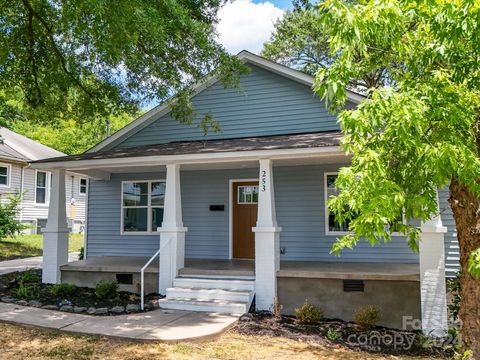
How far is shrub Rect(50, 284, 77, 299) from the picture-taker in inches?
333

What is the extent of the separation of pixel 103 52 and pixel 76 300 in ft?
17.1

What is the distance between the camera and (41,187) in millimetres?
23188

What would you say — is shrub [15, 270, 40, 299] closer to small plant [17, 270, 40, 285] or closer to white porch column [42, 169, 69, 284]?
small plant [17, 270, 40, 285]

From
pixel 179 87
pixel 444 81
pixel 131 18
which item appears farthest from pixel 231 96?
pixel 444 81

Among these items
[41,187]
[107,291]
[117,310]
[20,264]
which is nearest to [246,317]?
[117,310]

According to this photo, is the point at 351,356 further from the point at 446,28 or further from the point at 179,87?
the point at 179,87

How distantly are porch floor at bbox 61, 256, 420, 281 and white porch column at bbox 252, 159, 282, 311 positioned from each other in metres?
0.25

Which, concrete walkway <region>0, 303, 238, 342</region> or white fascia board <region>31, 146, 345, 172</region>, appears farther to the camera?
white fascia board <region>31, 146, 345, 172</region>

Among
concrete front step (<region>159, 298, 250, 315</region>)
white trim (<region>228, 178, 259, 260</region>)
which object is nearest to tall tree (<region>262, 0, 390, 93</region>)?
white trim (<region>228, 178, 259, 260</region>)

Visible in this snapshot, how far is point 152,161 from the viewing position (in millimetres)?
8781

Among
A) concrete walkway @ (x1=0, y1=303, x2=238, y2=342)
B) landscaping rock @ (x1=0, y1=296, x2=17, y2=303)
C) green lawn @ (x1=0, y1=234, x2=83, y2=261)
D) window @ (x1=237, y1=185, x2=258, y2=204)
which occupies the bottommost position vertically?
concrete walkway @ (x1=0, y1=303, x2=238, y2=342)

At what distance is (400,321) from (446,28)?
5324 mm

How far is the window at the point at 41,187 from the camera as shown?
22.9m

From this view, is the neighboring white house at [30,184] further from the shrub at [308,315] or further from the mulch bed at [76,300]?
the shrub at [308,315]
